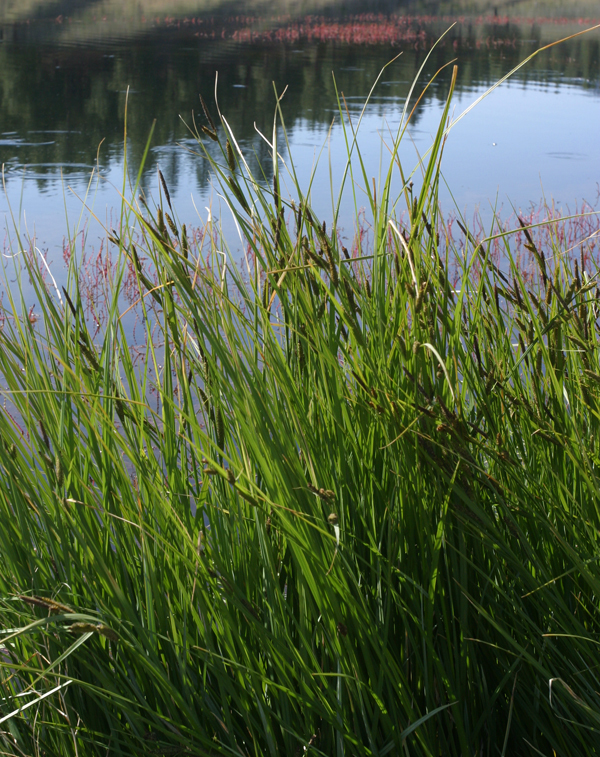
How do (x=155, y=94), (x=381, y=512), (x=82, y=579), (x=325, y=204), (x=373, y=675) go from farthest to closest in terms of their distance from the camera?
(x=155, y=94), (x=325, y=204), (x=381, y=512), (x=82, y=579), (x=373, y=675)

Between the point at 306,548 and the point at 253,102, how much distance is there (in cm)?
1689

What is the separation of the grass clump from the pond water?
1.13ft

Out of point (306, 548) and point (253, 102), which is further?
point (253, 102)

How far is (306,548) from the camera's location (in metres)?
0.92

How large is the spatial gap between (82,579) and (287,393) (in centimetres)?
47

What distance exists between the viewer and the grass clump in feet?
3.17

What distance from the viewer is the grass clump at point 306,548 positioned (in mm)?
966

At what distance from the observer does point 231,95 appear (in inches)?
645

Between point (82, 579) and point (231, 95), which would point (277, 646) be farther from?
point (231, 95)

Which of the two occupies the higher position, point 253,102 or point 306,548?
point 253,102

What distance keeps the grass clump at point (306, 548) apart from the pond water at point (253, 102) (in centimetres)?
34

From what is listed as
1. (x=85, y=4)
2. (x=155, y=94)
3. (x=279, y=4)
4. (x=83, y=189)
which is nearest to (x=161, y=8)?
(x=85, y=4)

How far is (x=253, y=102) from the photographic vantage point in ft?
53.0

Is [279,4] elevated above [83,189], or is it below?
above
